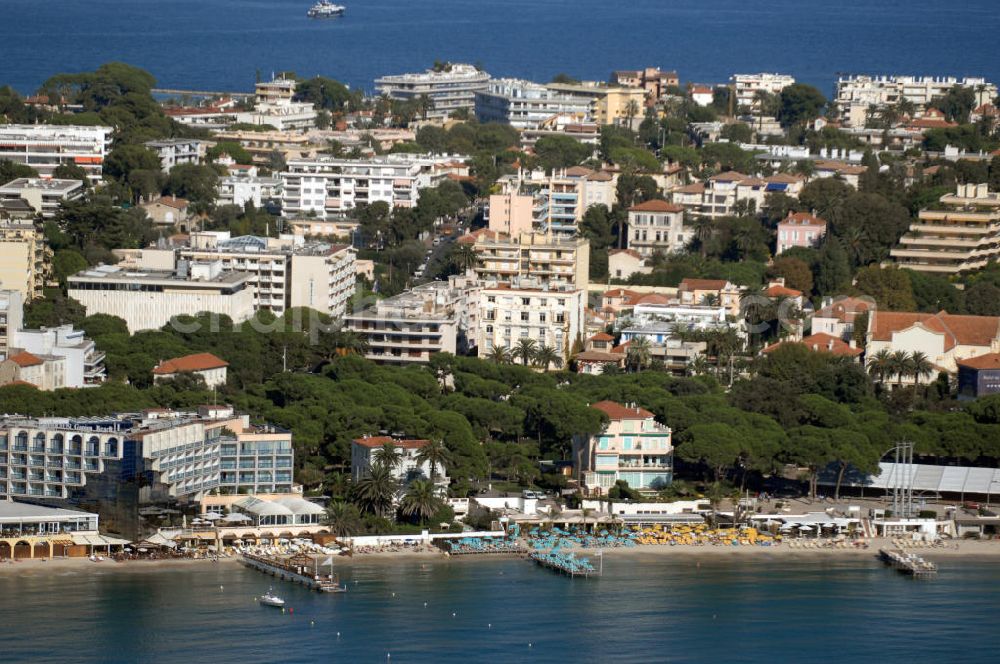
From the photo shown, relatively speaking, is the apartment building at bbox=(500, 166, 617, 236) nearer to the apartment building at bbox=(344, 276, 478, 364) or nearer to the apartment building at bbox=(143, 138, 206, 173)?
the apartment building at bbox=(143, 138, 206, 173)

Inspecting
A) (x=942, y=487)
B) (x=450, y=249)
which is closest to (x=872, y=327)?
(x=942, y=487)

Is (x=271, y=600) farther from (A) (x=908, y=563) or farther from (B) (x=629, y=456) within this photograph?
(A) (x=908, y=563)

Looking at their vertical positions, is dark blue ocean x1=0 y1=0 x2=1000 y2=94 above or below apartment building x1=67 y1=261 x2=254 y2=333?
above

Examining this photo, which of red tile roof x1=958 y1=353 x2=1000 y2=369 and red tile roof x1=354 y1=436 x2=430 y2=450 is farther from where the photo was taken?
red tile roof x1=958 y1=353 x2=1000 y2=369

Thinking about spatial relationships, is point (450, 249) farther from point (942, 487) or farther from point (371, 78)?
point (371, 78)

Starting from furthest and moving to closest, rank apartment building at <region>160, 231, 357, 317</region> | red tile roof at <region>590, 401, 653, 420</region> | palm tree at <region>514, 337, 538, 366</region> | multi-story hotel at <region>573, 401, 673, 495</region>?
1. apartment building at <region>160, 231, 357, 317</region>
2. palm tree at <region>514, 337, 538, 366</region>
3. red tile roof at <region>590, 401, 653, 420</region>
4. multi-story hotel at <region>573, 401, 673, 495</region>

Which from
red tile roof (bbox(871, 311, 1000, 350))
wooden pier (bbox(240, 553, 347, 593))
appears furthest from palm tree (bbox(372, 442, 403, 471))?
red tile roof (bbox(871, 311, 1000, 350))

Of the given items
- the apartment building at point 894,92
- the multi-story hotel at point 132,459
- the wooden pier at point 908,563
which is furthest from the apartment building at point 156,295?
the apartment building at point 894,92

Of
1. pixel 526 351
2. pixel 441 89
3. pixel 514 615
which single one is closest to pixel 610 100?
pixel 441 89
